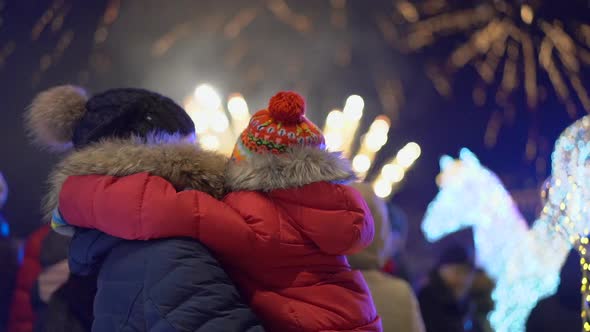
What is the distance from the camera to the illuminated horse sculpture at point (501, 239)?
227cm

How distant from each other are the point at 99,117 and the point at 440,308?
64.8 inches

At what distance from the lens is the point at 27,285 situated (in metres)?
2.12

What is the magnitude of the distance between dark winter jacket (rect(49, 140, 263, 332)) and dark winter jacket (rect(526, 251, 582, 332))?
1.55 metres

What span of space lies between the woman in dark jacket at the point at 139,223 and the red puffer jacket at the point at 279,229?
3cm

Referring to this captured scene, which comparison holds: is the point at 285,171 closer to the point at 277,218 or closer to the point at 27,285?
the point at 277,218

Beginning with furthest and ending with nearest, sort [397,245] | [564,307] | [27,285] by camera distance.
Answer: [397,245] → [27,285] → [564,307]

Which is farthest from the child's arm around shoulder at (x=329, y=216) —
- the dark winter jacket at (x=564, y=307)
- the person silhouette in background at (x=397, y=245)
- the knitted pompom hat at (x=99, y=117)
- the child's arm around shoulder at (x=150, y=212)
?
the person silhouette in background at (x=397, y=245)

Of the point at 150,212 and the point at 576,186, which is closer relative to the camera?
the point at 150,212

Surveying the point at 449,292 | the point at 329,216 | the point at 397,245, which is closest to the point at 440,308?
the point at 449,292

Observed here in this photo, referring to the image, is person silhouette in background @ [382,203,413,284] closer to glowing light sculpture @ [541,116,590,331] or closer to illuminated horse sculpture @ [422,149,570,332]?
illuminated horse sculpture @ [422,149,570,332]

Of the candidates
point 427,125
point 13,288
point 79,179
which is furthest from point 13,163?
point 427,125

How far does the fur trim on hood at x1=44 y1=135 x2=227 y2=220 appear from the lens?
3.08 feet

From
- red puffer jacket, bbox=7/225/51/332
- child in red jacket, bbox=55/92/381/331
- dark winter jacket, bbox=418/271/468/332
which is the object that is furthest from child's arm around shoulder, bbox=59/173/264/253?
dark winter jacket, bbox=418/271/468/332

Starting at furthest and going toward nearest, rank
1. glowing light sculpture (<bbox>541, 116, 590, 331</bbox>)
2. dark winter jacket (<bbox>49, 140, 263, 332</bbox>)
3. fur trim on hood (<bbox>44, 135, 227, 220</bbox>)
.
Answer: glowing light sculpture (<bbox>541, 116, 590, 331</bbox>), fur trim on hood (<bbox>44, 135, 227, 220</bbox>), dark winter jacket (<bbox>49, 140, 263, 332</bbox>)
